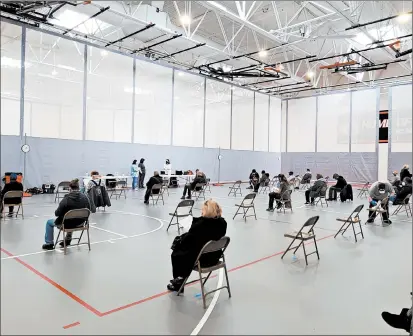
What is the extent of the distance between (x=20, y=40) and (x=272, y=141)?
21.4 meters

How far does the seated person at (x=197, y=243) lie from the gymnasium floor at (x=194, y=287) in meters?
0.23

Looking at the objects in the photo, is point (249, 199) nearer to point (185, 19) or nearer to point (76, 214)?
point (76, 214)

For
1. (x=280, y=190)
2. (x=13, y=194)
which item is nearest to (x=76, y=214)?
(x=13, y=194)

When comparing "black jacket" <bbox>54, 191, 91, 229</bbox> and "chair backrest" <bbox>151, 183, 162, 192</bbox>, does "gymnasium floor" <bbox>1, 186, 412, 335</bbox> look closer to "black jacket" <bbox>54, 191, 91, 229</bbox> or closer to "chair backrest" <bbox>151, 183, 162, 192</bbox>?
"black jacket" <bbox>54, 191, 91, 229</bbox>

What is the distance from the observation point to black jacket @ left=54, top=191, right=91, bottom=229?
447cm

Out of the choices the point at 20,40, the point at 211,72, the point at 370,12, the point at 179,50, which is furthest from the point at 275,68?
the point at 20,40

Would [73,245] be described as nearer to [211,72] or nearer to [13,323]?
[13,323]

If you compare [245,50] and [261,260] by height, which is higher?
[245,50]

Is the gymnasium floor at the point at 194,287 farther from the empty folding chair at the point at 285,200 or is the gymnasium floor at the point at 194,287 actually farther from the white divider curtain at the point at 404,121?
the empty folding chair at the point at 285,200

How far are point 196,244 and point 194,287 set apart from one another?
23.0 inches

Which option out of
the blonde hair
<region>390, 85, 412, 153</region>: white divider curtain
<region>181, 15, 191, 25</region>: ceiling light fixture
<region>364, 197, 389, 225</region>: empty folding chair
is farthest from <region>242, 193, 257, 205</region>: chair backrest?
<region>181, 15, 191, 25</region>: ceiling light fixture

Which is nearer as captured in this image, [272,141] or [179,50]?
[179,50]

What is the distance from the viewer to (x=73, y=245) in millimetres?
4758

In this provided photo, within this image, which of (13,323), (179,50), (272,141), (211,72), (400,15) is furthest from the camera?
(272,141)
